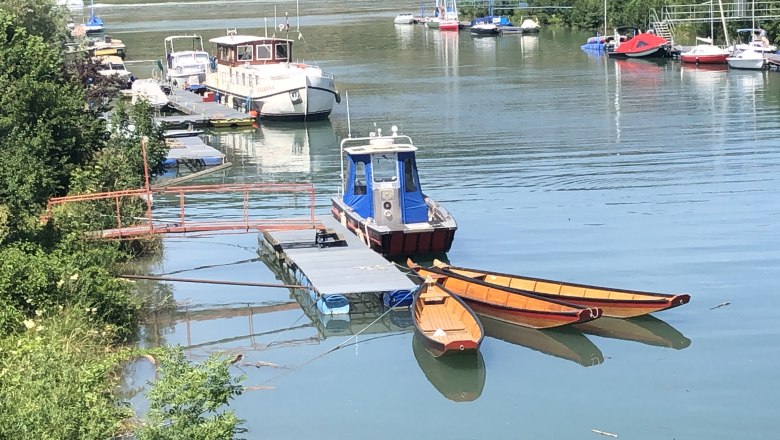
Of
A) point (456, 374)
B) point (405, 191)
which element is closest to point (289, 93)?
point (405, 191)

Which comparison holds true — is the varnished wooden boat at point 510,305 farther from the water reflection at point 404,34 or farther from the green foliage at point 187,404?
the water reflection at point 404,34

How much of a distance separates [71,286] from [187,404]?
7029 millimetres

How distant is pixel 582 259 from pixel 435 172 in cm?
1264

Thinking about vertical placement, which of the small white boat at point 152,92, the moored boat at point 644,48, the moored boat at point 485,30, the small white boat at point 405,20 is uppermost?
the small white boat at point 405,20

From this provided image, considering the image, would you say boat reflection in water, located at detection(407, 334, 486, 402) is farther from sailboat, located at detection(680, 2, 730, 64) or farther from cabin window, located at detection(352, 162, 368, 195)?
sailboat, located at detection(680, 2, 730, 64)

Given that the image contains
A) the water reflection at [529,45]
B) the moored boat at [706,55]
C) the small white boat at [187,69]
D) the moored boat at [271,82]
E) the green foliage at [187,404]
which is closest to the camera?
the green foliage at [187,404]

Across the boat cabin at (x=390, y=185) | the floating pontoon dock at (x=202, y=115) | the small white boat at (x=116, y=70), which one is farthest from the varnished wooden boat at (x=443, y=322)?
the small white boat at (x=116, y=70)

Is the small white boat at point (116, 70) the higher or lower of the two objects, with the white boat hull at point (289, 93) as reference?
higher

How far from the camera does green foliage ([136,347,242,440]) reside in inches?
521

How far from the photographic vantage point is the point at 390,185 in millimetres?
27219

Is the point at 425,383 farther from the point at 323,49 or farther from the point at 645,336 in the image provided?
the point at 323,49

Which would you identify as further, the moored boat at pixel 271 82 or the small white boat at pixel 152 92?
the small white boat at pixel 152 92

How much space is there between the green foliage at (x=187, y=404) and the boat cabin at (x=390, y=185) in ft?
43.7

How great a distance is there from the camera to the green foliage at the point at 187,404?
13234 millimetres
